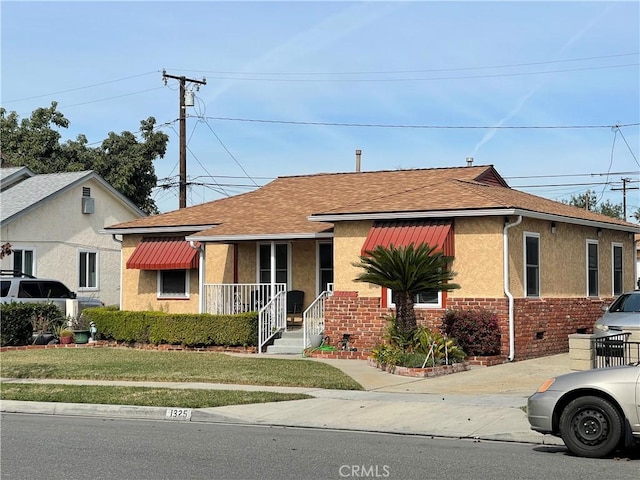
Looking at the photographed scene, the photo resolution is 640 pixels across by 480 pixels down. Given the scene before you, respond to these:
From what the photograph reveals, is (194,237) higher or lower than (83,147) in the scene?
lower

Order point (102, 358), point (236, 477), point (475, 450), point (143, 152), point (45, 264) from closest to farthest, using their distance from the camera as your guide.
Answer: point (236, 477) < point (475, 450) < point (102, 358) < point (45, 264) < point (143, 152)

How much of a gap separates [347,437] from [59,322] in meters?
16.5

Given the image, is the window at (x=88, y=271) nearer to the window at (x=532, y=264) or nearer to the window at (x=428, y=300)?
the window at (x=428, y=300)

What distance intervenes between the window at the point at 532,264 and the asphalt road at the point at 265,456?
1002 cm

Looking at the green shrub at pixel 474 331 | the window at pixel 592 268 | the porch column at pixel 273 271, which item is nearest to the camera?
the green shrub at pixel 474 331

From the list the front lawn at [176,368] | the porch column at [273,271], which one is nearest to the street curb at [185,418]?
the front lawn at [176,368]

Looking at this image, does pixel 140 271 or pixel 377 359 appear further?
pixel 140 271

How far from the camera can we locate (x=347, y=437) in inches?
478

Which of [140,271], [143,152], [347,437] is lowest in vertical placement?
[347,437]

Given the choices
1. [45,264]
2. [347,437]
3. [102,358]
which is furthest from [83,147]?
[347,437]

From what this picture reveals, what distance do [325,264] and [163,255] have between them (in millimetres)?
4751

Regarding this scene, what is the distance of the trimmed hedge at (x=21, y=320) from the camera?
2464 centimetres

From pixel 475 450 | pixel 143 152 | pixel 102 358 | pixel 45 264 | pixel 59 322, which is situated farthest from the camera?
pixel 143 152

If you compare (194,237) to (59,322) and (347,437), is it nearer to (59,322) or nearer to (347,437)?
(59,322)
